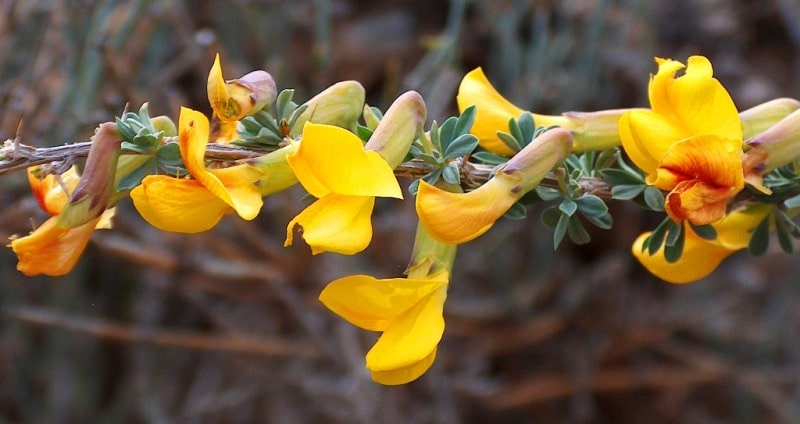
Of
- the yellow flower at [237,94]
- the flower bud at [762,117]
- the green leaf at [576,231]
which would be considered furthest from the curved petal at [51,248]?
the flower bud at [762,117]

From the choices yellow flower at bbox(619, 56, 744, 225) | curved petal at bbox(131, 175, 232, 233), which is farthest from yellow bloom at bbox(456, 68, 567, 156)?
curved petal at bbox(131, 175, 232, 233)

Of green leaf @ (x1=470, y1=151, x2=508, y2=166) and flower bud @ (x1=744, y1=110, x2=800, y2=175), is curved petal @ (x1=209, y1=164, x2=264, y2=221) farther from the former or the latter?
flower bud @ (x1=744, y1=110, x2=800, y2=175)

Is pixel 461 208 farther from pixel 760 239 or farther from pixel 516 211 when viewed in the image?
pixel 760 239

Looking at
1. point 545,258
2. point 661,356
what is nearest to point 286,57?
point 545,258

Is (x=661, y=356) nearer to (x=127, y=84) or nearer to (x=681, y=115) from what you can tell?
(x=127, y=84)

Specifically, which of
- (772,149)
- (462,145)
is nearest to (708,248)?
(772,149)

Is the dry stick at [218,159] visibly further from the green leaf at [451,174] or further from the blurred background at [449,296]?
the blurred background at [449,296]
